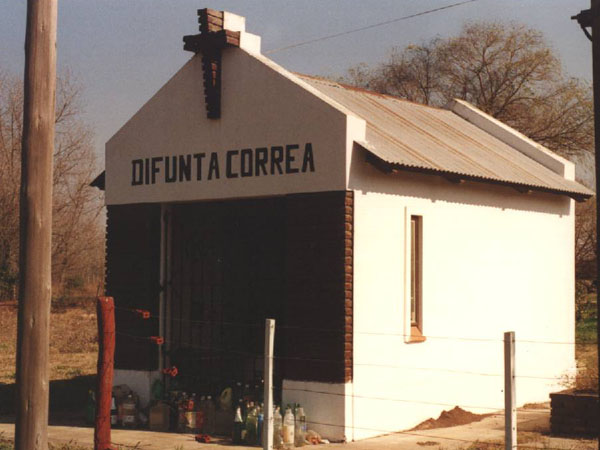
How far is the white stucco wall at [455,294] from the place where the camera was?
45.2ft

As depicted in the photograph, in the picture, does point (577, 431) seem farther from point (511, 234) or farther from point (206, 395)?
point (206, 395)

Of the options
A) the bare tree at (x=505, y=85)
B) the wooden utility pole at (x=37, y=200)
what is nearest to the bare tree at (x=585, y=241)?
the bare tree at (x=505, y=85)

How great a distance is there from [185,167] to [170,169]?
0.38 metres

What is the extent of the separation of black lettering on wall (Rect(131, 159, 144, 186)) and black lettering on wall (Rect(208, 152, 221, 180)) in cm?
158

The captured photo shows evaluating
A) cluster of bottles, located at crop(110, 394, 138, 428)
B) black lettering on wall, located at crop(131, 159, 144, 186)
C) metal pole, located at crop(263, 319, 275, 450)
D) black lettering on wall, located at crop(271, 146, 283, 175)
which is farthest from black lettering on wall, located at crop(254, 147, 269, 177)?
metal pole, located at crop(263, 319, 275, 450)

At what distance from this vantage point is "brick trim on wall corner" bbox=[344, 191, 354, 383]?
Result: 1327cm

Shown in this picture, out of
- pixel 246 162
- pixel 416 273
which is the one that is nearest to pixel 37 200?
pixel 246 162

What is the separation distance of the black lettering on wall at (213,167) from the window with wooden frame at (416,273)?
3.09 meters

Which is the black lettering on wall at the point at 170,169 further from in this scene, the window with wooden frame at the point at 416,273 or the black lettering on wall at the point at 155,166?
the window with wooden frame at the point at 416,273

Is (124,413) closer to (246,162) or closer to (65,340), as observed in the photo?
(246,162)

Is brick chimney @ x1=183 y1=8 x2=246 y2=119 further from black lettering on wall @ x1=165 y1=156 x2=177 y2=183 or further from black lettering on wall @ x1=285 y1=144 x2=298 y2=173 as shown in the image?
black lettering on wall @ x1=285 y1=144 x2=298 y2=173

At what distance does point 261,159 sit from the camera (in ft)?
47.3

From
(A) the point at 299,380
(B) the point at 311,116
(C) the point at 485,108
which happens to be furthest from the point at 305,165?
(C) the point at 485,108

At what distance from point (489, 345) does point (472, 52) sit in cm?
2812
